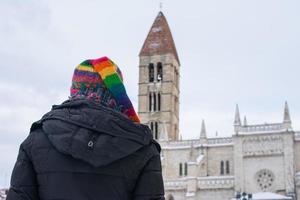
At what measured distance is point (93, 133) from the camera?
8.41 feet

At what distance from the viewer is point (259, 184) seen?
44.1 metres

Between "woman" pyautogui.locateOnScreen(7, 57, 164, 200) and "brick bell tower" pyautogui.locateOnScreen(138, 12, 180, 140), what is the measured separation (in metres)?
49.2

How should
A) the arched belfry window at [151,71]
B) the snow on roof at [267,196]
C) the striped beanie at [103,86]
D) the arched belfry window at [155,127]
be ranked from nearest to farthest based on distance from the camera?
the striped beanie at [103,86] < the snow on roof at [267,196] < the arched belfry window at [155,127] < the arched belfry window at [151,71]

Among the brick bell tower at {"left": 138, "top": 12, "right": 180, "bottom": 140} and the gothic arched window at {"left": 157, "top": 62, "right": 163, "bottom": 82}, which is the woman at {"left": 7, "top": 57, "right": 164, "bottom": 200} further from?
the gothic arched window at {"left": 157, "top": 62, "right": 163, "bottom": 82}

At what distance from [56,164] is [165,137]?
47.9 meters

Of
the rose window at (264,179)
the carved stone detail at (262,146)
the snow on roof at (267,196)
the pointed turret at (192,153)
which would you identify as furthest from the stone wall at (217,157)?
the snow on roof at (267,196)

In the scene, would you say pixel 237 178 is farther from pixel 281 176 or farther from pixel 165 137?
pixel 165 137

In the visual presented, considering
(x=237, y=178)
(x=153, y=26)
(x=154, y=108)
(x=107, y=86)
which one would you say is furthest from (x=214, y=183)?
(x=107, y=86)

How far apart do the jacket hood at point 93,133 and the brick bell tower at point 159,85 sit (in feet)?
162

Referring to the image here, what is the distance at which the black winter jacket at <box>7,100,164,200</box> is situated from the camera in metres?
2.51

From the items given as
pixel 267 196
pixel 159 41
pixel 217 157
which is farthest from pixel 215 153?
pixel 159 41

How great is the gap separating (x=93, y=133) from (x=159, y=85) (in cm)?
5191

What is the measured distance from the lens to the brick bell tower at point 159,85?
5319cm

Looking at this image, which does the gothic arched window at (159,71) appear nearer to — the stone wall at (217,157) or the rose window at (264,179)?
the stone wall at (217,157)
